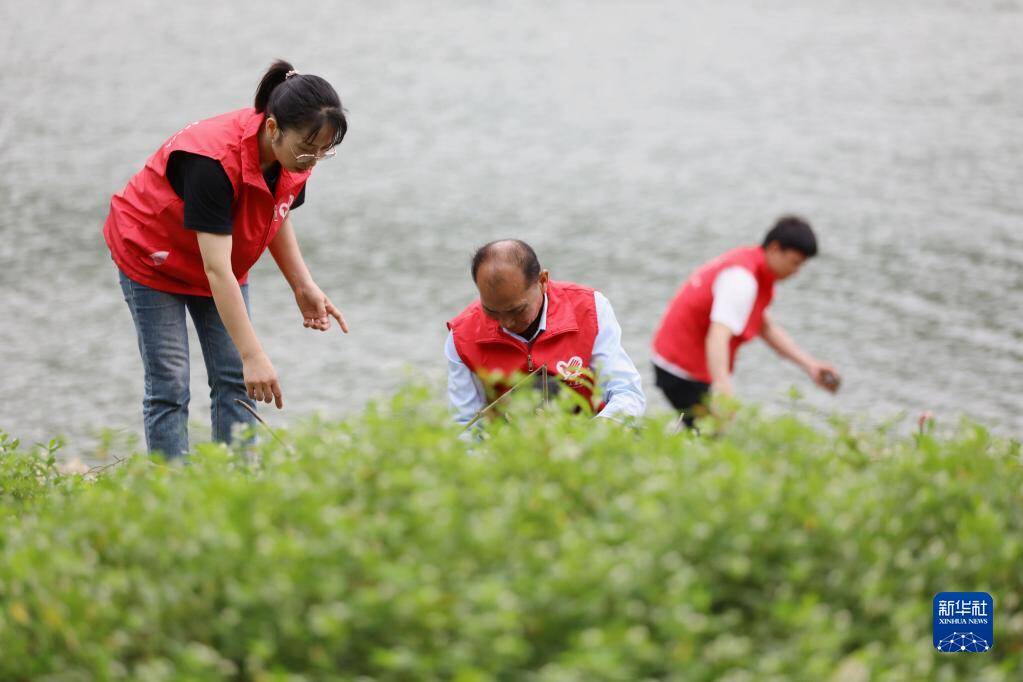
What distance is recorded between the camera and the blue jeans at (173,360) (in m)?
4.50

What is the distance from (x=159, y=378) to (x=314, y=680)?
7.97ft

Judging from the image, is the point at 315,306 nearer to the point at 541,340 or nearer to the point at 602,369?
the point at 541,340

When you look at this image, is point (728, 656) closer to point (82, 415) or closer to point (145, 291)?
point (145, 291)

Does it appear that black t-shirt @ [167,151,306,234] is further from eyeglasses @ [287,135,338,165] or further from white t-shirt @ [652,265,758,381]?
white t-shirt @ [652,265,758,381]

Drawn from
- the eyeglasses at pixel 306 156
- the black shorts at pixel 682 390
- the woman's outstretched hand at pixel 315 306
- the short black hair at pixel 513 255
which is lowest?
the black shorts at pixel 682 390

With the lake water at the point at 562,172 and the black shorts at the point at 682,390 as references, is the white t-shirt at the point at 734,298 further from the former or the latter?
the lake water at the point at 562,172

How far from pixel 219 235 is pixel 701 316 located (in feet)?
9.31

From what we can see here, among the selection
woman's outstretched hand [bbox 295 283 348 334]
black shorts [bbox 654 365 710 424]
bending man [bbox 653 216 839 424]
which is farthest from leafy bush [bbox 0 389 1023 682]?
black shorts [bbox 654 365 710 424]

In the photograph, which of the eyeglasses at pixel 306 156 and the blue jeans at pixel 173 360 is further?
the blue jeans at pixel 173 360

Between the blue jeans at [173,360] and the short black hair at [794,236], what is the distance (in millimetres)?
2790

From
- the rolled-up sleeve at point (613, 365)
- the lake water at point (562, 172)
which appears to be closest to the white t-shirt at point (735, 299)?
the rolled-up sleeve at point (613, 365)

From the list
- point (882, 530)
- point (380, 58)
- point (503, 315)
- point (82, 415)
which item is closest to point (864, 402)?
point (503, 315)

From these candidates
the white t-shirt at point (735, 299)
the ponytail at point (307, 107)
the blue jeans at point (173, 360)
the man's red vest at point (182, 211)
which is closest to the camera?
the ponytail at point (307, 107)

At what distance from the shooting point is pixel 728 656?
2.25 meters
